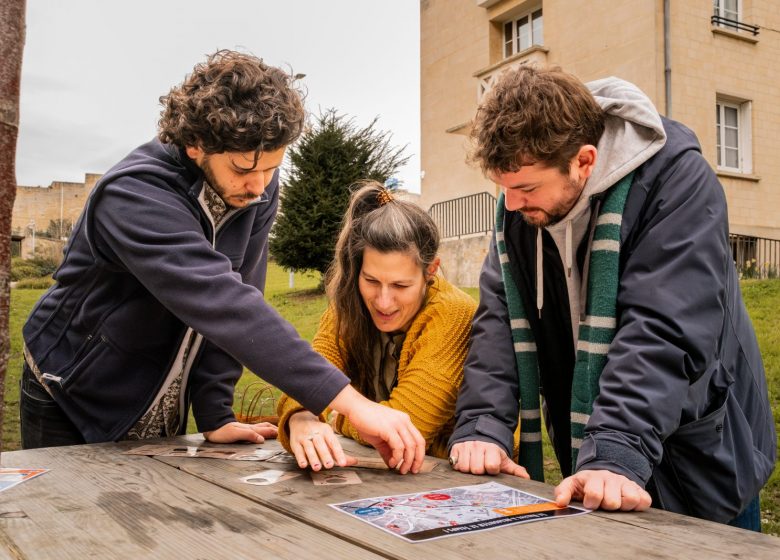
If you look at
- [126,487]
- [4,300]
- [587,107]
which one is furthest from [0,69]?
[587,107]

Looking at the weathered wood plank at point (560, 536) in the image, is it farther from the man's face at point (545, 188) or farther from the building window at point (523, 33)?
the building window at point (523, 33)

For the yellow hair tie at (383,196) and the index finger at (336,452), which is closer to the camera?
the index finger at (336,452)

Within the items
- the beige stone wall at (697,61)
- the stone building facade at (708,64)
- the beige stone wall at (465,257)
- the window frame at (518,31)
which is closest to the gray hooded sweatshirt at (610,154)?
the stone building facade at (708,64)

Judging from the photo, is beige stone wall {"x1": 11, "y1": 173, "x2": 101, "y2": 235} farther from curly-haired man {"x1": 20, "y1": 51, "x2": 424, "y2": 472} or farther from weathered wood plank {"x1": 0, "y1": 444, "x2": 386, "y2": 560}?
weathered wood plank {"x1": 0, "y1": 444, "x2": 386, "y2": 560}

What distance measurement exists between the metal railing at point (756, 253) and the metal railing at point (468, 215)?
11.7ft

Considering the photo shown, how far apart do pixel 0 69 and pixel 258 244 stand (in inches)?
43.8

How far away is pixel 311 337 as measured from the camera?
758 cm

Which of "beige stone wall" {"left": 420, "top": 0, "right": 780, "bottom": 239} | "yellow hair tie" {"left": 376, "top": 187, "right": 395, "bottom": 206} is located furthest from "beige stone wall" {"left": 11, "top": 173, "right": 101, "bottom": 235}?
"yellow hair tie" {"left": 376, "top": 187, "right": 395, "bottom": 206}

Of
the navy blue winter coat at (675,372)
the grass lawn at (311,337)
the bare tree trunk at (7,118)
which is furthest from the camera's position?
the grass lawn at (311,337)

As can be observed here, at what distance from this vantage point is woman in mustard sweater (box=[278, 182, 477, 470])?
6.57 ft

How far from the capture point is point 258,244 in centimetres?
219

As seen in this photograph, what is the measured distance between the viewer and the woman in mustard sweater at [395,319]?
2.00m

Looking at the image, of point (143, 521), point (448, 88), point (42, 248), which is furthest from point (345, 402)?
point (42, 248)

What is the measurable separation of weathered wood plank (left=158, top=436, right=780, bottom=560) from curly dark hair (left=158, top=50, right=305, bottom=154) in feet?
2.71
